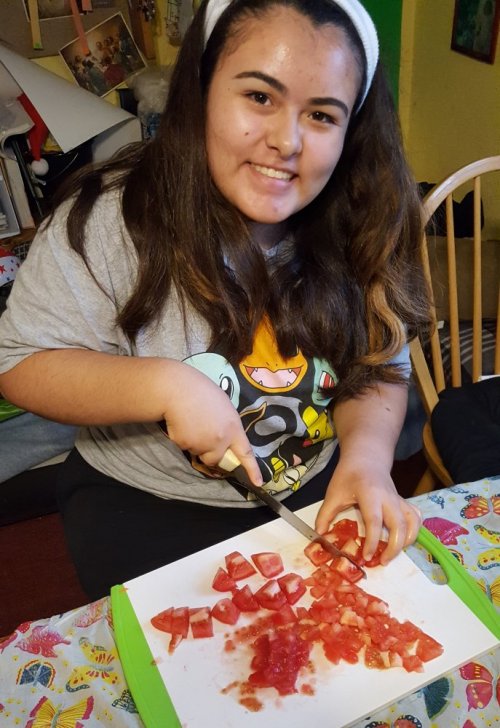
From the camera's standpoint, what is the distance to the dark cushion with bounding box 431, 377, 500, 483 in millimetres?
1128

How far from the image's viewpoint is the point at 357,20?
2.70 feet

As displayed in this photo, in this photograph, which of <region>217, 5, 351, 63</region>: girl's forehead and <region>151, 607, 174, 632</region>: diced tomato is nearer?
<region>151, 607, 174, 632</region>: diced tomato

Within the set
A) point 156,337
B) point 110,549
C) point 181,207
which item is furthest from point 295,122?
point 110,549

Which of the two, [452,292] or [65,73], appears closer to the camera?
[452,292]

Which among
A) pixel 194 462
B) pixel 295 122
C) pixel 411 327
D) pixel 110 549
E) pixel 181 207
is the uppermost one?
pixel 295 122

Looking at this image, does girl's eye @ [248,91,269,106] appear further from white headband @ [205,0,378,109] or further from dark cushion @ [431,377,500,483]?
dark cushion @ [431,377,500,483]

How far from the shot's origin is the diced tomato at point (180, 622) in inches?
26.7

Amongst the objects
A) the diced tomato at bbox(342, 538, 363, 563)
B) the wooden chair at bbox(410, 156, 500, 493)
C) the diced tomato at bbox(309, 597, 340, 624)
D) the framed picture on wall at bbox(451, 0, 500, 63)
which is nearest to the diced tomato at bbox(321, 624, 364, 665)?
the diced tomato at bbox(309, 597, 340, 624)

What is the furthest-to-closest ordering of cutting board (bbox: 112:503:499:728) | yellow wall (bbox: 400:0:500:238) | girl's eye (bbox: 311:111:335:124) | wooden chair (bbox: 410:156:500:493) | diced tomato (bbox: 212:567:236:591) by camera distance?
yellow wall (bbox: 400:0:500:238) → wooden chair (bbox: 410:156:500:493) → girl's eye (bbox: 311:111:335:124) → diced tomato (bbox: 212:567:236:591) → cutting board (bbox: 112:503:499:728)

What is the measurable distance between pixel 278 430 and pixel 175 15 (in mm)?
1682

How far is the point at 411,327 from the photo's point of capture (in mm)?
1103

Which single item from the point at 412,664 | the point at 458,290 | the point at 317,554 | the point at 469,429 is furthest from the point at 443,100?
the point at 412,664

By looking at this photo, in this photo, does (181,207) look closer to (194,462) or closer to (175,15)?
(194,462)

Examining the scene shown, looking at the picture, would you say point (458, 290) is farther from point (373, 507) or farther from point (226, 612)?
point (226, 612)
